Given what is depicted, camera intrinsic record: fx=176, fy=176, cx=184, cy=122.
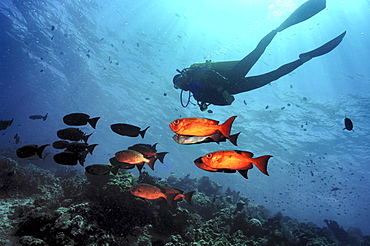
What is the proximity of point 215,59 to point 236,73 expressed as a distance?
1480 centimetres

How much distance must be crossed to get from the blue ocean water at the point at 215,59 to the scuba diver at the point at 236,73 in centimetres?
719

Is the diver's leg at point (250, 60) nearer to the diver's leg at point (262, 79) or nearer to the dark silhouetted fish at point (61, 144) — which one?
the diver's leg at point (262, 79)

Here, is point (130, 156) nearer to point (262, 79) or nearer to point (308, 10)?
point (262, 79)

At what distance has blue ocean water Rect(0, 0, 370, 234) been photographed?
50.7ft

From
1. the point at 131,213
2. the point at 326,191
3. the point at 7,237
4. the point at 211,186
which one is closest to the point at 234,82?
the point at 131,213

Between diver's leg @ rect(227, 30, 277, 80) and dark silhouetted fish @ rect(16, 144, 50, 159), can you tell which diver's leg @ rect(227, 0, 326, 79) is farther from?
dark silhouetted fish @ rect(16, 144, 50, 159)

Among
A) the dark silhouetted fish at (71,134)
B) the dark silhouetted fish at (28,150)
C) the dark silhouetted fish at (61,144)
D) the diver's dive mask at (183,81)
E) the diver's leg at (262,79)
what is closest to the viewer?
the dark silhouetted fish at (28,150)

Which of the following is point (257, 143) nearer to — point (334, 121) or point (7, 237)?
point (334, 121)

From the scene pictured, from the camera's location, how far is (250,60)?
588 cm

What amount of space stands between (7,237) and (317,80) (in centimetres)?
2394

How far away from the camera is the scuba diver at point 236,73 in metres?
5.64

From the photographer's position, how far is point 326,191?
143 feet

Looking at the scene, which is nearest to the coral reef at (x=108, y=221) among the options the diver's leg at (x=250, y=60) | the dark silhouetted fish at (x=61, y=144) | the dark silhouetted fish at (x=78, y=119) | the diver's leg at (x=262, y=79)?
the dark silhouetted fish at (x=61, y=144)

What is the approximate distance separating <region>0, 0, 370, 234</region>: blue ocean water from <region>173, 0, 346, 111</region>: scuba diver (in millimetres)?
7187
